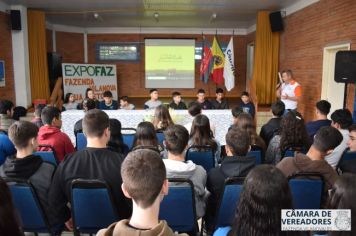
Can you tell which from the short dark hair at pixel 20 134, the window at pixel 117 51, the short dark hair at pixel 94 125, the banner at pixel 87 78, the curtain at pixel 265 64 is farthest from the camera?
the window at pixel 117 51

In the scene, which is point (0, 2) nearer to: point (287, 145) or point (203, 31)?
point (203, 31)

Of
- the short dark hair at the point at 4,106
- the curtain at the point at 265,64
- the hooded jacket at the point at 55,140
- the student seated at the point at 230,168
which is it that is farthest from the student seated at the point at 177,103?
the student seated at the point at 230,168

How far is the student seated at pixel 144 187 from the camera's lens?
108 cm

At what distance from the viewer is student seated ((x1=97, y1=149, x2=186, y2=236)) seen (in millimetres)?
1078

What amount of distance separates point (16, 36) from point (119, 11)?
2440mm

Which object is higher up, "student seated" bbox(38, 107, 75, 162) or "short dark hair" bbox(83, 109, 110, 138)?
"short dark hair" bbox(83, 109, 110, 138)

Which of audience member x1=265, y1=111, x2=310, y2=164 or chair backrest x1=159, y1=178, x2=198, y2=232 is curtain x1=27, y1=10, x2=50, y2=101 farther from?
chair backrest x1=159, y1=178, x2=198, y2=232

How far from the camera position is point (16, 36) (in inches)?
289

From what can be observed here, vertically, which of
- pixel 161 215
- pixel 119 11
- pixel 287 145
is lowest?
pixel 161 215

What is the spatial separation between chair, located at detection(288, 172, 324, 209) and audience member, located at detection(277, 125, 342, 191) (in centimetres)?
6

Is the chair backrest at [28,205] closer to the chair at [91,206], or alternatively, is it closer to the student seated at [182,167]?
the chair at [91,206]

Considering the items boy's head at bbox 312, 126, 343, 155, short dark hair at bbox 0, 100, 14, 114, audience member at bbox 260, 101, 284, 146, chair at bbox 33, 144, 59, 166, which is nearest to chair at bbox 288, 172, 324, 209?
boy's head at bbox 312, 126, 343, 155

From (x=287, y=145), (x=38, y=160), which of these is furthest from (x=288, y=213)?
(x=287, y=145)

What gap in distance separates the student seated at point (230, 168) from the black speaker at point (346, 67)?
2798 mm
